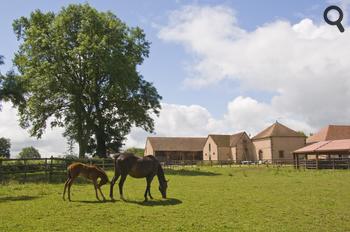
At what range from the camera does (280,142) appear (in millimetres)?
71812

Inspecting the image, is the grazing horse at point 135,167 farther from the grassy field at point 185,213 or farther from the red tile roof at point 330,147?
the red tile roof at point 330,147

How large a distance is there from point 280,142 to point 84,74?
134 ft

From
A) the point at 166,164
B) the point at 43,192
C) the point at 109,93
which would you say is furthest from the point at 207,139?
the point at 43,192

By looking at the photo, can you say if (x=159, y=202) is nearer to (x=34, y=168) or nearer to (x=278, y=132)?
(x=34, y=168)

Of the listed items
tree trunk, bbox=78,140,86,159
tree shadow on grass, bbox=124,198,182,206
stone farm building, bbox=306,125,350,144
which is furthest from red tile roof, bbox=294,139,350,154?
tree shadow on grass, bbox=124,198,182,206

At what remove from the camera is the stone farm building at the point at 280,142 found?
235 feet

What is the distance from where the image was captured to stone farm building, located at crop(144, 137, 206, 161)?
88338mm

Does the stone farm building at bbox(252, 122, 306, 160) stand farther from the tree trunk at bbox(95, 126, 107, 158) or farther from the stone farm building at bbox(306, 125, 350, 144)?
the tree trunk at bbox(95, 126, 107, 158)

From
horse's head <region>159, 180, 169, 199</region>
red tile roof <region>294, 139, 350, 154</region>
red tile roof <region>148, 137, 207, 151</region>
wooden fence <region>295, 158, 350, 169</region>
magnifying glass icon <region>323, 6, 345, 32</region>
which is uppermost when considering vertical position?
red tile roof <region>148, 137, 207, 151</region>

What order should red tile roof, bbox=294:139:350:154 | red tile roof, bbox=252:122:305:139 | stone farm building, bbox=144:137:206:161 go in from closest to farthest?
red tile roof, bbox=294:139:350:154, red tile roof, bbox=252:122:305:139, stone farm building, bbox=144:137:206:161

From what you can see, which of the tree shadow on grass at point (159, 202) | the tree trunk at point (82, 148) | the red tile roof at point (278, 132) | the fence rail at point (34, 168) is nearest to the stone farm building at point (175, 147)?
the red tile roof at point (278, 132)

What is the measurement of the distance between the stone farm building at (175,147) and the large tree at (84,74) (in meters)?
41.5

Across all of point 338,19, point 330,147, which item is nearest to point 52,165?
point 338,19

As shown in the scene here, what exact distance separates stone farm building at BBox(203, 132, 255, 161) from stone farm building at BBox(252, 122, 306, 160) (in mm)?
5963
